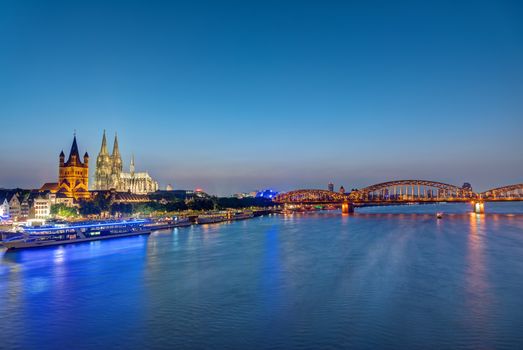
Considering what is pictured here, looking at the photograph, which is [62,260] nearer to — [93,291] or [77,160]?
[93,291]

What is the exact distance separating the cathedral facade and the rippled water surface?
264ft

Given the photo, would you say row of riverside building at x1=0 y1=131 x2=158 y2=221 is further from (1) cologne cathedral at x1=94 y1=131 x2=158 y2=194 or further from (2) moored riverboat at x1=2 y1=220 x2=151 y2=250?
(2) moored riverboat at x1=2 y1=220 x2=151 y2=250

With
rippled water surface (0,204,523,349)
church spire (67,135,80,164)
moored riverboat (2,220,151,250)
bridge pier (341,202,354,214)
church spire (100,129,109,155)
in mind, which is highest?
church spire (100,129,109,155)

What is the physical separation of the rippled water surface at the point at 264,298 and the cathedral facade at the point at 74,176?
80.5 metres

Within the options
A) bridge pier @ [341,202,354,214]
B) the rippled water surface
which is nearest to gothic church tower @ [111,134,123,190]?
bridge pier @ [341,202,354,214]

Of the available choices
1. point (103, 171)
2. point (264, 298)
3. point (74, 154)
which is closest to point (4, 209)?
point (74, 154)

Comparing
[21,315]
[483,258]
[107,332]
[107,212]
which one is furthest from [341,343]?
[107,212]

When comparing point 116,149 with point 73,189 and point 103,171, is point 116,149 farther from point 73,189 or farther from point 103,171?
point 73,189

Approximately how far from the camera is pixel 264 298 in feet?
86.2

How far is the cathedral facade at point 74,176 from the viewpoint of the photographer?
12281 cm

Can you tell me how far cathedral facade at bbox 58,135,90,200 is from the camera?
12281 cm

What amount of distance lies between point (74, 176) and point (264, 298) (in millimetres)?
111402

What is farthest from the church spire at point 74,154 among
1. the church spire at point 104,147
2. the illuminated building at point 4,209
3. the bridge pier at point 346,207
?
the bridge pier at point 346,207

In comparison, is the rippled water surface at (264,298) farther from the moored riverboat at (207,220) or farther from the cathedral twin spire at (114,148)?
the cathedral twin spire at (114,148)
